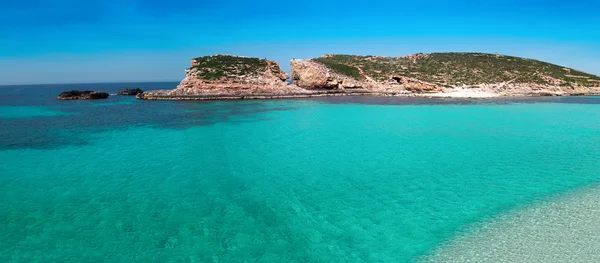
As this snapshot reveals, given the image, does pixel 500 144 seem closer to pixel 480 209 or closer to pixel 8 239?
pixel 480 209

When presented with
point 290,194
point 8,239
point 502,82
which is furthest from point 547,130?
point 502,82

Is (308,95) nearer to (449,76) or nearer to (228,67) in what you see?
(228,67)

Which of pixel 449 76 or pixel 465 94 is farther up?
pixel 449 76

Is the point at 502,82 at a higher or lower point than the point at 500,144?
higher

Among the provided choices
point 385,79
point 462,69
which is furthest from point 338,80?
point 462,69

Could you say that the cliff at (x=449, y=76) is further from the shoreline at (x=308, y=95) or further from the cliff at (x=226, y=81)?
the cliff at (x=226, y=81)
